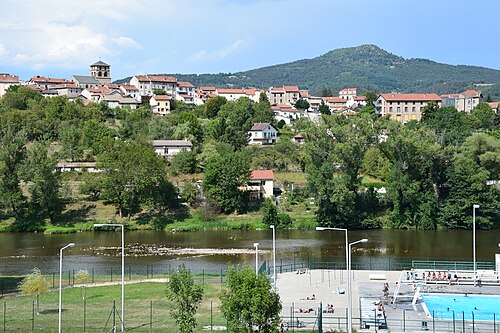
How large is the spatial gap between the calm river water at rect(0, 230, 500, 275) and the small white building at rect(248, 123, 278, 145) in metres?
44.0

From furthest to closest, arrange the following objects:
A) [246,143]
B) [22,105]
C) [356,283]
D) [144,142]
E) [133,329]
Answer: [22,105], [246,143], [144,142], [356,283], [133,329]

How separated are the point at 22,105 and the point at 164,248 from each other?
80.3 m

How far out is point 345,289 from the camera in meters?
42.9

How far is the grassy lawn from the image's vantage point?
3394 centimetres

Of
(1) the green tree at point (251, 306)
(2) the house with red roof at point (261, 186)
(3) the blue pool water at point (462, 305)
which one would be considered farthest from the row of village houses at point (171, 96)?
(1) the green tree at point (251, 306)

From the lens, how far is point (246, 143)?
11512 centimetres

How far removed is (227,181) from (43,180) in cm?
2427

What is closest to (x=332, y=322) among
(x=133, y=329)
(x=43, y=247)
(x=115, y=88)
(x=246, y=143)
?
(x=133, y=329)

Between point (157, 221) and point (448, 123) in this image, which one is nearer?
point (157, 221)

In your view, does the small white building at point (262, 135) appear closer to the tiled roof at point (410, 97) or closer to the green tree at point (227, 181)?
the green tree at point (227, 181)

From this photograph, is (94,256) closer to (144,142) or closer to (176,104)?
(144,142)

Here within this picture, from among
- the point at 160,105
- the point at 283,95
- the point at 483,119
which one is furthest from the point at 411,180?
the point at 283,95

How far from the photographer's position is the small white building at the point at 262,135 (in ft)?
401

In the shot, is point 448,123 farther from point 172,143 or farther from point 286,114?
point 172,143
